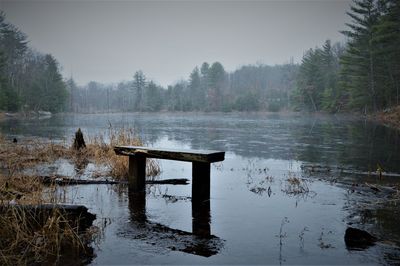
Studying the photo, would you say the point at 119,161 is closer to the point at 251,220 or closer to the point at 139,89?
the point at 251,220

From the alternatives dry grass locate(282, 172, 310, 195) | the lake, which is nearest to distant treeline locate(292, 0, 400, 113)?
the lake

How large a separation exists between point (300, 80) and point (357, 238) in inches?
3295

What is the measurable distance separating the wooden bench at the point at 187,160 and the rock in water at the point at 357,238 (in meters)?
2.97

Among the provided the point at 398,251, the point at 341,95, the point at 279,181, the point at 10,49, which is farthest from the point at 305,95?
the point at 398,251

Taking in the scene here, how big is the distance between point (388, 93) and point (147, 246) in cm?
5003

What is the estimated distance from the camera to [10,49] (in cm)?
8162

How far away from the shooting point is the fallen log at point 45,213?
5.47 metres

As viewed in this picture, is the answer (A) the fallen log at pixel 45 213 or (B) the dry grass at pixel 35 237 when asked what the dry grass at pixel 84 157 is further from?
(B) the dry grass at pixel 35 237

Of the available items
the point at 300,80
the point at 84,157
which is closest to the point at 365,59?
the point at 300,80

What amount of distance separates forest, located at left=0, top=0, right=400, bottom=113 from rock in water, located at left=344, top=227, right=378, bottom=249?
42.0 meters

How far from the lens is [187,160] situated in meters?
7.70

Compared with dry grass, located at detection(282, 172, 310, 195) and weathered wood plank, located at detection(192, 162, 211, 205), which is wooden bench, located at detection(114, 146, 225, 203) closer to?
weathered wood plank, located at detection(192, 162, 211, 205)

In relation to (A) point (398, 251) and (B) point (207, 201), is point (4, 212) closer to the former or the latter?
(B) point (207, 201)

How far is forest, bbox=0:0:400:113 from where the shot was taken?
4812 cm
